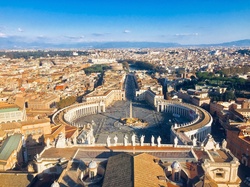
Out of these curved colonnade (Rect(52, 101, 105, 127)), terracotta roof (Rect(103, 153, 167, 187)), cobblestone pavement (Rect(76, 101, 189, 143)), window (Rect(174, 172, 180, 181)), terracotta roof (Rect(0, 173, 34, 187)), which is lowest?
cobblestone pavement (Rect(76, 101, 189, 143))

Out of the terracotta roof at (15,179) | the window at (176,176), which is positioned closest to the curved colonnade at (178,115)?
the window at (176,176)

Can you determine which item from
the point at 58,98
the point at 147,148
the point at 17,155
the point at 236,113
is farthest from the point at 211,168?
the point at 58,98

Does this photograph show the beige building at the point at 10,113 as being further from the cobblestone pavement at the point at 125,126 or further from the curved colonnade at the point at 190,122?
the curved colonnade at the point at 190,122

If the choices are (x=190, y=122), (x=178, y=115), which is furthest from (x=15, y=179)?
(x=178, y=115)

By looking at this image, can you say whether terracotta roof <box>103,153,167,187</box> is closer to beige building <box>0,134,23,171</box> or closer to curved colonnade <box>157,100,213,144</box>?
beige building <box>0,134,23,171</box>

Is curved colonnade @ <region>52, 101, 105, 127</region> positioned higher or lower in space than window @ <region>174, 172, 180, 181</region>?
lower

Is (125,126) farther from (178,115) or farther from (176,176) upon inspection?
(176,176)

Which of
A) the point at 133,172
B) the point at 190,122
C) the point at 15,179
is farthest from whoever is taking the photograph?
the point at 190,122

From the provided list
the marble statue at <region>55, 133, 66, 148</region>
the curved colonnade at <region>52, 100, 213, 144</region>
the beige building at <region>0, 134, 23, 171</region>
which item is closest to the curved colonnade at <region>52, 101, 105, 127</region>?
the curved colonnade at <region>52, 100, 213, 144</region>

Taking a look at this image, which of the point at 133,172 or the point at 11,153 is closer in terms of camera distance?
the point at 133,172
